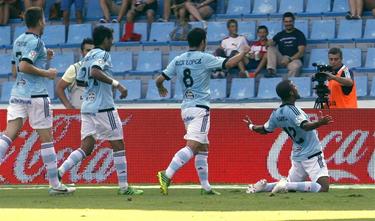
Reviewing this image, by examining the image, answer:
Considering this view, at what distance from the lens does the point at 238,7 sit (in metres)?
24.0

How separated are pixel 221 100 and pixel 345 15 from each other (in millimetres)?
3189

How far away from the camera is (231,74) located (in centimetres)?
2227

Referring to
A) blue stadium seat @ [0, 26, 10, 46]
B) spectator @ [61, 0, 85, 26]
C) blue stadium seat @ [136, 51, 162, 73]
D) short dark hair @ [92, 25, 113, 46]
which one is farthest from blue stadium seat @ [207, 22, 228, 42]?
short dark hair @ [92, 25, 113, 46]

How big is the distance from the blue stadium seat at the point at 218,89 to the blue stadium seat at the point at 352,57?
2265 millimetres

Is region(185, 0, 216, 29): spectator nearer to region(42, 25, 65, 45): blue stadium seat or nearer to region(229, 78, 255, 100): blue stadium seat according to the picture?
region(229, 78, 255, 100): blue stadium seat

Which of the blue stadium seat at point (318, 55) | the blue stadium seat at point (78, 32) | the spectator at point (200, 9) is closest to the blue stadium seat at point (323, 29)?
the blue stadium seat at point (318, 55)

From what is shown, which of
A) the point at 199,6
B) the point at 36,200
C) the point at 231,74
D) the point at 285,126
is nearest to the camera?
the point at 36,200

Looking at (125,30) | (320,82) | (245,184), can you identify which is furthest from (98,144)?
(125,30)

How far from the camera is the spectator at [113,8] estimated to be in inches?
967

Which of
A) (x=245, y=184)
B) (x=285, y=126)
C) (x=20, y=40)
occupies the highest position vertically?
(x=20, y=40)

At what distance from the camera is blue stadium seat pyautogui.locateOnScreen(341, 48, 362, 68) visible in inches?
854

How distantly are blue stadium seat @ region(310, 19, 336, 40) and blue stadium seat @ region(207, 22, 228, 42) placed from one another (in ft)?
6.00

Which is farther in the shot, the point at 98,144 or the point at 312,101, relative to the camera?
the point at 312,101

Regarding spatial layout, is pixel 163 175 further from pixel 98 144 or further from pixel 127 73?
pixel 127 73
